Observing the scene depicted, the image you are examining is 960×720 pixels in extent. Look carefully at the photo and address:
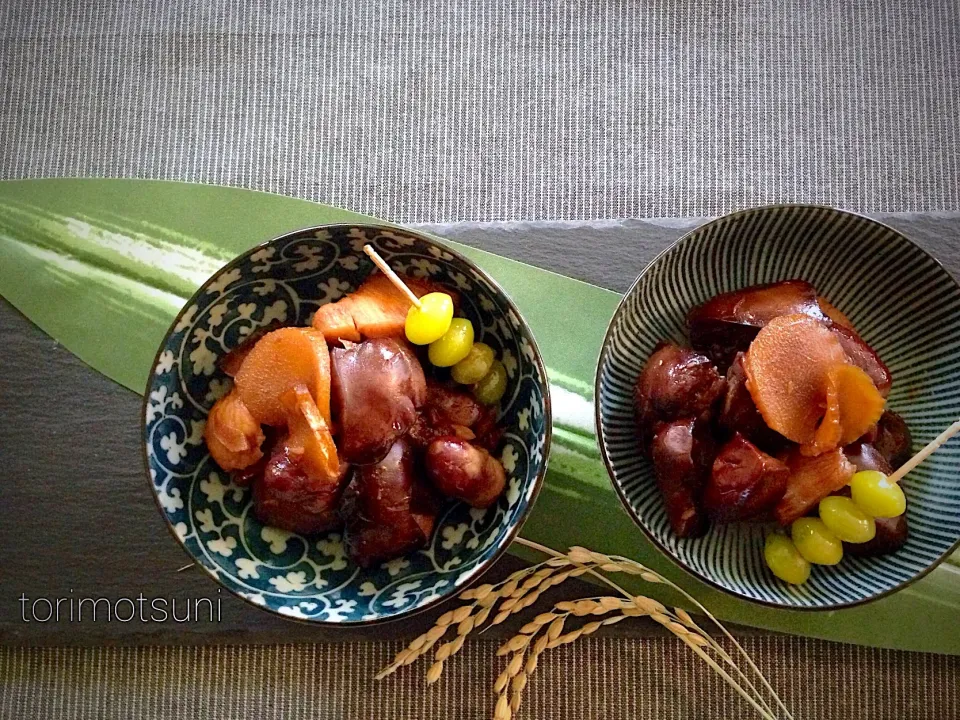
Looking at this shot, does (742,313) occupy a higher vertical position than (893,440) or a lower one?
higher

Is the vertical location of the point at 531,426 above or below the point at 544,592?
above

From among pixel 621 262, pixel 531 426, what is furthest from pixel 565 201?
pixel 531 426

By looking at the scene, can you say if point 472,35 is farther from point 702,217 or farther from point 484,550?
point 484,550

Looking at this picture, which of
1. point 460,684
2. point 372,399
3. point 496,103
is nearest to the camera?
point 372,399

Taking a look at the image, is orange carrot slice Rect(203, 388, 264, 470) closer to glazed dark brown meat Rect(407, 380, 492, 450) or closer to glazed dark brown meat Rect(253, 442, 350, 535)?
glazed dark brown meat Rect(253, 442, 350, 535)

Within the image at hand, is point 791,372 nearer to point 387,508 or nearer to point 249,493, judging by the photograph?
point 387,508

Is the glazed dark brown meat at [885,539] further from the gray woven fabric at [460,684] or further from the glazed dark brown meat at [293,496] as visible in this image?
the glazed dark brown meat at [293,496]

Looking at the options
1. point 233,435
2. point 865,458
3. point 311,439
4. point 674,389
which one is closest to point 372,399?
point 311,439
